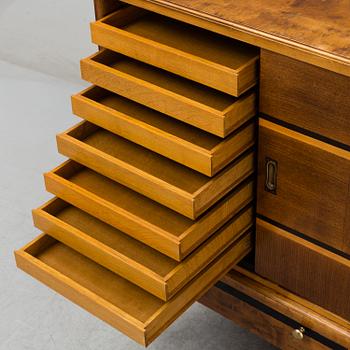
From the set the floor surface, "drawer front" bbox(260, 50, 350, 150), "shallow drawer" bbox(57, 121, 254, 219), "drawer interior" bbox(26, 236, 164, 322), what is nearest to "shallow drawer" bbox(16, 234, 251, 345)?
"drawer interior" bbox(26, 236, 164, 322)

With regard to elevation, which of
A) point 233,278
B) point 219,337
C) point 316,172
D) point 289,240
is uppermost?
point 316,172

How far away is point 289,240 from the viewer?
113cm

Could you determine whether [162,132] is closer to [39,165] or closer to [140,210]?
[140,210]

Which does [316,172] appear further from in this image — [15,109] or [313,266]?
[15,109]

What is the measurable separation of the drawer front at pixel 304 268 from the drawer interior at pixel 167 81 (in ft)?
0.55

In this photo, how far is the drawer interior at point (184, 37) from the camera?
110cm

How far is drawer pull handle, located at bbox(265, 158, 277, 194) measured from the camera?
109 centimetres

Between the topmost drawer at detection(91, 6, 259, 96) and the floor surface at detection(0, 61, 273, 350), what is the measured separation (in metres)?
0.53

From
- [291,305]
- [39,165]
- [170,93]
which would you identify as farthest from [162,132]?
[39,165]

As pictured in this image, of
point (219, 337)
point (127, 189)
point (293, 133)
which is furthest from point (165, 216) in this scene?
point (219, 337)

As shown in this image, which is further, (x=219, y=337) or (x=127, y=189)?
(x=219, y=337)

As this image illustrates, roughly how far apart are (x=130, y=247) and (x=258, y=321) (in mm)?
223

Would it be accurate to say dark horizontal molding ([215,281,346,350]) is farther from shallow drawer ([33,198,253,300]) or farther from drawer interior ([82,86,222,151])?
drawer interior ([82,86,222,151])

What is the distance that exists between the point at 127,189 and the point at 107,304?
0.16 metres
